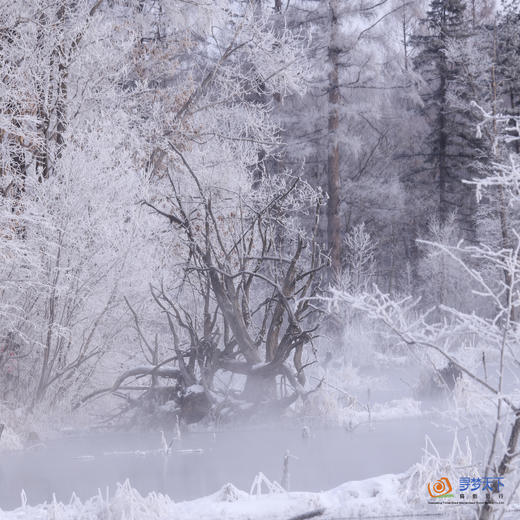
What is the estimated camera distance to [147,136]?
1173 cm

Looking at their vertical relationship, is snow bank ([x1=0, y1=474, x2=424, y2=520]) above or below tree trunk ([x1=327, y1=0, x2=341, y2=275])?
below

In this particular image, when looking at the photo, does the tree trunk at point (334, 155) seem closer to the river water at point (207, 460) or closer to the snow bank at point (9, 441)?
the river water at point (207, 460)

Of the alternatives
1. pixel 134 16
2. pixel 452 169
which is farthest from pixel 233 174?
pixel 452 169

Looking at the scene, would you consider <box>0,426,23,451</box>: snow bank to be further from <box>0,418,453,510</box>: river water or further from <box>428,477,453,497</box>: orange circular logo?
<box>428,477,453,497</box>: orange circular logo

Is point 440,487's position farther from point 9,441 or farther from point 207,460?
point 9,441

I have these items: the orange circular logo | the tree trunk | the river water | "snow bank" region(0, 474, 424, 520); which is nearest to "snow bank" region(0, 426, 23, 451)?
the river water

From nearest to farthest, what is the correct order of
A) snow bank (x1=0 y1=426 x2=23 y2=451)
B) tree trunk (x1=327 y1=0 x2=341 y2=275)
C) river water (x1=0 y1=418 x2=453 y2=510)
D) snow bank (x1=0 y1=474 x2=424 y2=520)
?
snow bank (x1=0 y1=474 x2=424 y2=520), river water (x1=0 y1=418 x2=453 y2=510), snow bank (x1=0 y1=426 x2=23 y2=451), tree trunk (x1=327 y1=0 x2=341 y2=275)

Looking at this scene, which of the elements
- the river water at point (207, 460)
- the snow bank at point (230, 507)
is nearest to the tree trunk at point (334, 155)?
the river water at point (207, 460)

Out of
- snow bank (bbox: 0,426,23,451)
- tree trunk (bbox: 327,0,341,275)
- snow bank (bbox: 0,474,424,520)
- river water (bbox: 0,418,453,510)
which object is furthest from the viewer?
tree trunk (bbox: 327,0,341,275)

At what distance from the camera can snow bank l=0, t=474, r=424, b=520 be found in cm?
443

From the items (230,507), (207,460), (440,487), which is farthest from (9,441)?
(440,487)

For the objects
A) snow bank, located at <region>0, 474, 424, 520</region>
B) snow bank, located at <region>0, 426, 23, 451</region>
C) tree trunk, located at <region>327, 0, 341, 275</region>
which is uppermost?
tree trunk, located at <region>327, 0, 341, 275</region>

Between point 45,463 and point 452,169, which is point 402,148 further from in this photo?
point 45,463

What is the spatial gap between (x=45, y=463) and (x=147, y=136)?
6.24m
